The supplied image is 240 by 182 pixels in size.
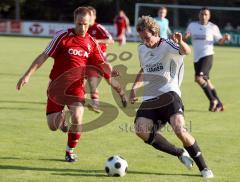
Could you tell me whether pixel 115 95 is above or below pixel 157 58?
below

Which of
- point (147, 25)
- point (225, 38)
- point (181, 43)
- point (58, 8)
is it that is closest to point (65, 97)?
point (147, 25)

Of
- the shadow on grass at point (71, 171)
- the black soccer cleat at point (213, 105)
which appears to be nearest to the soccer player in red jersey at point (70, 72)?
the shadow on grass at point (71, 171)

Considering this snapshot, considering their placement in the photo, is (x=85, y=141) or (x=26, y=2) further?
(x=26, y=2)

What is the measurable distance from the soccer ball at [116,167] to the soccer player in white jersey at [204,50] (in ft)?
20.7

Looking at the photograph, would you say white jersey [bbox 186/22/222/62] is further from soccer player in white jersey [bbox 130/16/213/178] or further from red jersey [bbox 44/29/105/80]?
soccer player in white jersey [bbox 130/16/213/178]

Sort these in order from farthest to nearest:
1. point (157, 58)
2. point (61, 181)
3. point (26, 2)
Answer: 1. point (26, 2)
2. point (157, 58)
3. point (61, 181)

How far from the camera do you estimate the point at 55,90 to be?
27.2 ft

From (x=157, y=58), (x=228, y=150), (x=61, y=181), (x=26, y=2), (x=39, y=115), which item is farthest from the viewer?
(x=26, y=2)

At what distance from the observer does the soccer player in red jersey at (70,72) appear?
796 centimetres

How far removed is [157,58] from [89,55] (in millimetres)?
1158

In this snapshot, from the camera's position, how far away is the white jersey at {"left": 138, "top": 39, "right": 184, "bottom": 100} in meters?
7.57

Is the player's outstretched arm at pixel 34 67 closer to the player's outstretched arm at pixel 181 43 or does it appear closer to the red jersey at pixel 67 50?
the red jersey at pixel 67 50

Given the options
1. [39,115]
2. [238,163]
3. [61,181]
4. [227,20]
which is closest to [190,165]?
[238,163]

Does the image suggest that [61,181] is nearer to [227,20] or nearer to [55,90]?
[55,90]
